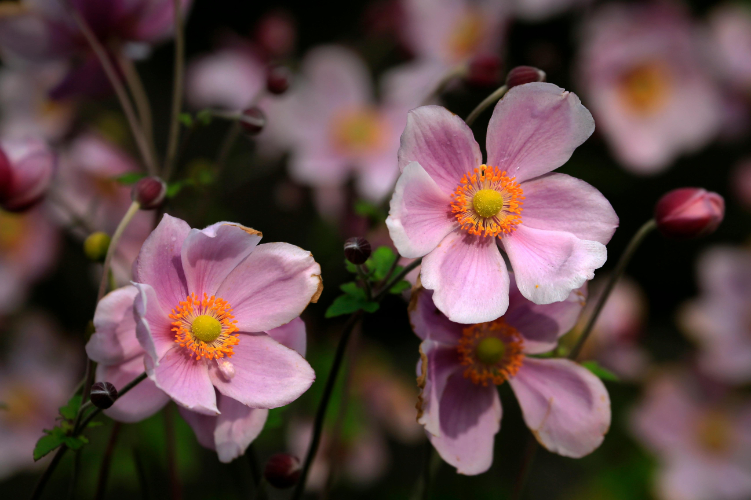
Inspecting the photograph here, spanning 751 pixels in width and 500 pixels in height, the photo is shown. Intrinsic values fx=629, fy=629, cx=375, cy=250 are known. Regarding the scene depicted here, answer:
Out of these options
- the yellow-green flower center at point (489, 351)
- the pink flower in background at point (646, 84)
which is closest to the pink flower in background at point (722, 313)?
the pink flower in background at point (646, 84)

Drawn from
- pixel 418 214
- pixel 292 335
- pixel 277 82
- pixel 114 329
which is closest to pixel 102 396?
pixel 114 329

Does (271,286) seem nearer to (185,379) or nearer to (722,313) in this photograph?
(185,379)

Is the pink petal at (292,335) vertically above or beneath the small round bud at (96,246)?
beneath

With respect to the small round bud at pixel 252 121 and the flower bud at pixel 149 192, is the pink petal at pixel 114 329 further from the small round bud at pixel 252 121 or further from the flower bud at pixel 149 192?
the small round bud at pixel 252 121

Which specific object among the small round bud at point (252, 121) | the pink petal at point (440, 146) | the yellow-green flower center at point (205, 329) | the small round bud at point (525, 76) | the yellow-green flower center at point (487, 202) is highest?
the small round bud at point (525, 76)

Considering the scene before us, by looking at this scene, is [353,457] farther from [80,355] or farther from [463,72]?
[463,72]
